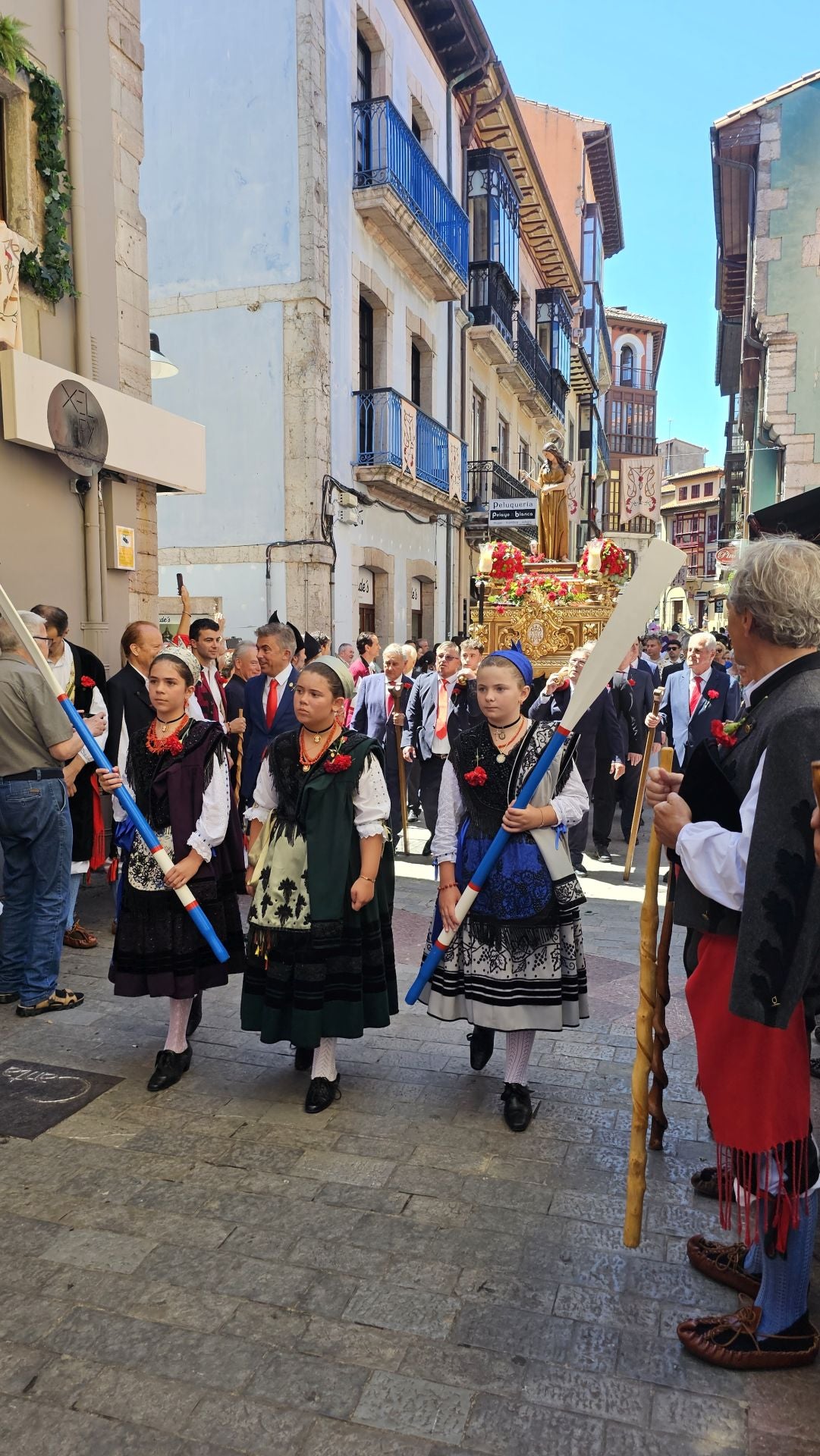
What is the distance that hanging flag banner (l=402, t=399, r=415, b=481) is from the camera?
48.1ft

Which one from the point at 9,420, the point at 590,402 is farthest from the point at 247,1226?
the point at 590,402

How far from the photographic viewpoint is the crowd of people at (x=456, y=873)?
2.24 metres

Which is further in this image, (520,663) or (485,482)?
(485,482)

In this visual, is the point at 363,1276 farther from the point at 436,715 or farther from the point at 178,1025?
the point at 436,715

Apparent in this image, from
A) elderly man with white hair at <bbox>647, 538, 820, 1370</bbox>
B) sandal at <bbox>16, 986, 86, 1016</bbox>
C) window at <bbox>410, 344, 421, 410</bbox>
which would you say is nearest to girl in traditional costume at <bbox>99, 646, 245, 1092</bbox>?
sandal at <bbox>16, 986, 86, 1016</bbox>

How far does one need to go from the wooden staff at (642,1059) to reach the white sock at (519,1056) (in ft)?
3.57

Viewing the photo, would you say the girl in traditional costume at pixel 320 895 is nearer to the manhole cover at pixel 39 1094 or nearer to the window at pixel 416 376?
the manhole cover at pixel 39 1094

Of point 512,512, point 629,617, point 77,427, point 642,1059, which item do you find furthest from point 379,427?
point 642,1059

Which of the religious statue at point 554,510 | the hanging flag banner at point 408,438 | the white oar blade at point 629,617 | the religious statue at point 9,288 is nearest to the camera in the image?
the white oar blade at point 629,617

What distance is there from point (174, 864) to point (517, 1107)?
161cm

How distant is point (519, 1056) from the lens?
3.66m

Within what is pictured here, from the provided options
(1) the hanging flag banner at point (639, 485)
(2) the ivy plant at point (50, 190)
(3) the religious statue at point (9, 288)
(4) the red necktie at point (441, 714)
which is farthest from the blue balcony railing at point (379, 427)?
(1) the hanging flag banner at point (639, 485)

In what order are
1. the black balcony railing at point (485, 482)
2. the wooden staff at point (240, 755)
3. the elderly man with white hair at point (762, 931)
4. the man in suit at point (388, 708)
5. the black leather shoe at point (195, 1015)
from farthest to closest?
the black balcony railing at point (485, 482) < the man in suit at point (388, 708) < the wooden staff at point (240, 755) < the black leather shoe at point (195, 1015) < the elderly man with white hair at point (762, 931)

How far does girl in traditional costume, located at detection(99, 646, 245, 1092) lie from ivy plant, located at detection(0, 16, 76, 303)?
13.9 feet
